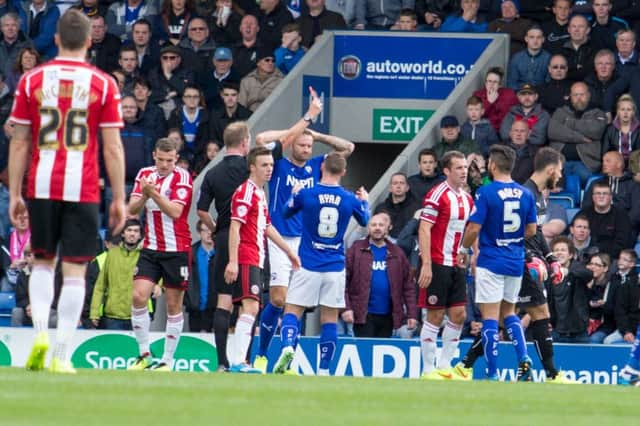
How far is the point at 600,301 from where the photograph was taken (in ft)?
58.2

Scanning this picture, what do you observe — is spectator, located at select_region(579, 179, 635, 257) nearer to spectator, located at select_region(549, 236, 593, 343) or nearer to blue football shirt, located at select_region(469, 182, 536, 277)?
spectator, located at select_region(549, 236, 593, 343)

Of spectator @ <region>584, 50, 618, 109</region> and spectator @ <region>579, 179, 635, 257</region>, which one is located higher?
spectator @ <region>584, 50, 618, 109</region>

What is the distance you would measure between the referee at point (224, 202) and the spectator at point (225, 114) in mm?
7013

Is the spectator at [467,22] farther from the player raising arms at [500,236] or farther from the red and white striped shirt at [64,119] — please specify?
the red and white striped shirt at [64,119]

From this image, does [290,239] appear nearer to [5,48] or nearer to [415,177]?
[415,177]

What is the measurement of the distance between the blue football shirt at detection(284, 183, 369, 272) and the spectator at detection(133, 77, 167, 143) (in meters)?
7.34

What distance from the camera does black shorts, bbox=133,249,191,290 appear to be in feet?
47.1

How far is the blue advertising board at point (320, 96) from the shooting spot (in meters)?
22.0

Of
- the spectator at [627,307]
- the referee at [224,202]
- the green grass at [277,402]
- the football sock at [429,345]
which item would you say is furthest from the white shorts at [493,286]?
the spectator at [627,307]

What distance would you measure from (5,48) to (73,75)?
13.8m

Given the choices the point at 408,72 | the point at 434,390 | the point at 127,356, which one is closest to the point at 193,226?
the point at 127,356

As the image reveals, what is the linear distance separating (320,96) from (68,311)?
12.4m

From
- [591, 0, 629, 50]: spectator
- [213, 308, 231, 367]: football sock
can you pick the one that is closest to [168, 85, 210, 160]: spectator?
[591, 0, 629, 50]: spectator

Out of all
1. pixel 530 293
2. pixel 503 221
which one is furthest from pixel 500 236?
pixel 530 293
